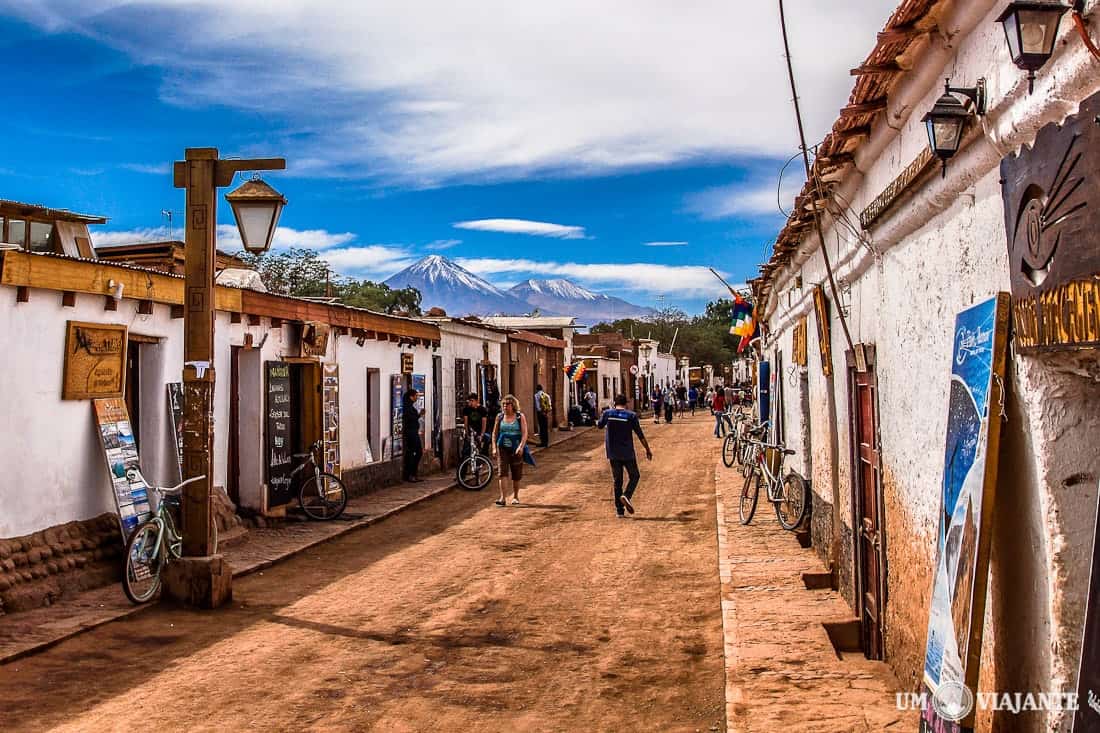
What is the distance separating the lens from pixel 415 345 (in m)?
19.2

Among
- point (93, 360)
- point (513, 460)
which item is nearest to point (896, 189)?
point (93, 360)

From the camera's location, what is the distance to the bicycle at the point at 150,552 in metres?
8.23

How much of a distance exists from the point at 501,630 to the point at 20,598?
12.6ft

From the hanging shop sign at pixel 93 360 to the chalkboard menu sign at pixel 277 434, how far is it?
3230 mm

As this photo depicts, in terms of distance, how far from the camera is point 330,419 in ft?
47.1

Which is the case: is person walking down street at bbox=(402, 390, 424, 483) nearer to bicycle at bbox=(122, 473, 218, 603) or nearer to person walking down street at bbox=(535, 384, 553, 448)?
person walking down street at bbox=(535, 384, 553, 448)

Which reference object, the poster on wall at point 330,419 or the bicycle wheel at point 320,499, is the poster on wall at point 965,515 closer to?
the bicycle wheel at point 320,499

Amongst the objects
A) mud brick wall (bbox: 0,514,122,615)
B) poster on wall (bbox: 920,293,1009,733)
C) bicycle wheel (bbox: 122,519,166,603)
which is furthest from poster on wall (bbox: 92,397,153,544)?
poster on wall (bbox: 920,293,1009,733)

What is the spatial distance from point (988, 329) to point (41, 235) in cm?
1372

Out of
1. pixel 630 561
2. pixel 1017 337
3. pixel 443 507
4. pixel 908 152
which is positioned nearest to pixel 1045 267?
pixel 1017 337

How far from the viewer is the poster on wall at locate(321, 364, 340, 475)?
46.4 ft

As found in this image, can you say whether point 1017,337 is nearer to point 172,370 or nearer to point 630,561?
point 630,561

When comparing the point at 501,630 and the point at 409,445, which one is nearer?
the point at 501,630

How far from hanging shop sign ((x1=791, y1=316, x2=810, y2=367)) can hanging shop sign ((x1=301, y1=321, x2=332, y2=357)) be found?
6.69 metres
